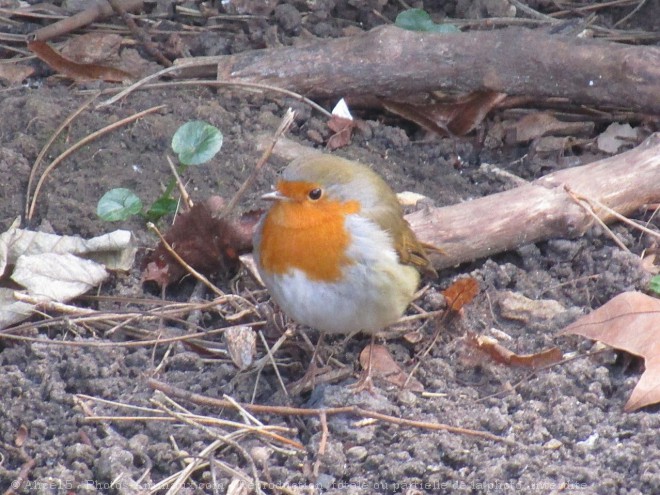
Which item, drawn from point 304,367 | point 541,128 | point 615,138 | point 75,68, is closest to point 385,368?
point 304,367

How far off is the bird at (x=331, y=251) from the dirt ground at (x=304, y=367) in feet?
0.89

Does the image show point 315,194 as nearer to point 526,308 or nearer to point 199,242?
point 199,242

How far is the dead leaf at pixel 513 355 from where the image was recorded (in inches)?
145

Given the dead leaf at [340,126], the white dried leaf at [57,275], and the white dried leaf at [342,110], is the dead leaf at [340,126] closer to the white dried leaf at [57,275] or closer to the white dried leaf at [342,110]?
the white dried leaf at [342,110]

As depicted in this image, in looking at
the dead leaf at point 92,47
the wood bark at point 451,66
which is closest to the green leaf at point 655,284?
the wood bark at point 451,66

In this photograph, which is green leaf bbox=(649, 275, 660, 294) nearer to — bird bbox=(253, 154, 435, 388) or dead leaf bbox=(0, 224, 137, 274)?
bird bbox=(253, 154, 435, 388)

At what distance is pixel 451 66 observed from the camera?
5090 mm

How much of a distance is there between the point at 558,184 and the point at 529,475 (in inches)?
64.3

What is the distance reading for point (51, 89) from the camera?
16.9 feet

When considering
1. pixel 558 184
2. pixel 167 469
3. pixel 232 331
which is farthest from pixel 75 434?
pixel 558 184

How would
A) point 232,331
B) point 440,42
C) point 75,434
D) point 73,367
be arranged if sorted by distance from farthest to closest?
point 440,42, point 232,331, point 73,367, point 75,434

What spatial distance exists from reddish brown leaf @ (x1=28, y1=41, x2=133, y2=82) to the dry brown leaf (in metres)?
2.66

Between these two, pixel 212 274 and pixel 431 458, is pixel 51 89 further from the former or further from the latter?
pixel 431 458

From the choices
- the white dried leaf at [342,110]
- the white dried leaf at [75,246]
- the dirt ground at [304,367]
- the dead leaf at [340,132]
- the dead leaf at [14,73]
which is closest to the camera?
the dirt ground at [304,367]
